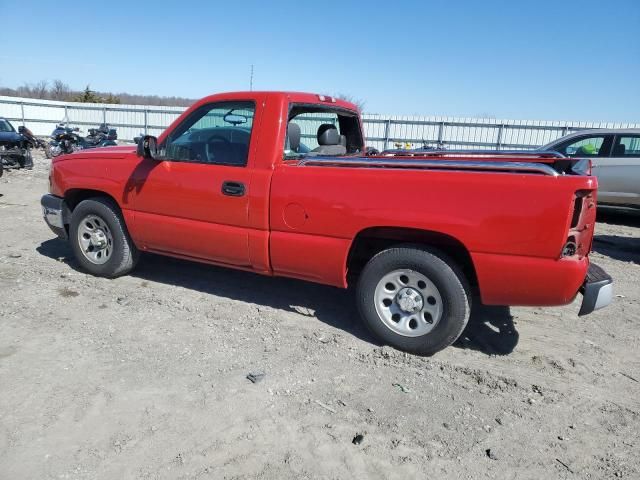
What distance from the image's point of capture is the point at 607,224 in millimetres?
9062

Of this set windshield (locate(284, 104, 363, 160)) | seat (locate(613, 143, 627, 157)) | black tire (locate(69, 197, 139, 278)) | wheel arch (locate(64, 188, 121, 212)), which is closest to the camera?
windshield (locate(284, 104, 363, 160))

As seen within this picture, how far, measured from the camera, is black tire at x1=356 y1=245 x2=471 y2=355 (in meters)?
3.43

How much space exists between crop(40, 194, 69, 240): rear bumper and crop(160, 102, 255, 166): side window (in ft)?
5.20

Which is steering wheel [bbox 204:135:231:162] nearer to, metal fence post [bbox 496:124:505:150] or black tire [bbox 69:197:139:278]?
black tire [bbox 69:197:139:278]

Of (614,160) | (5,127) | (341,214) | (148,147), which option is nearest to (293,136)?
(341,214)

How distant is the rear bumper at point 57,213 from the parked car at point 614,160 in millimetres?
7514

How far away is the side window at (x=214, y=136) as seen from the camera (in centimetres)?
412

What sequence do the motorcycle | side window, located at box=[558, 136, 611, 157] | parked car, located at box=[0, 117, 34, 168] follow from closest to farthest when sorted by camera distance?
Answer: side window, located at box=[558, 136, 611, 157] < parked car, located at box=[0, 117, 34, 168] < the motorcycle

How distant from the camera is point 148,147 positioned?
433 cm

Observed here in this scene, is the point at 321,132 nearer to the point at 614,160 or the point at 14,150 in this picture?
the point at 614,160

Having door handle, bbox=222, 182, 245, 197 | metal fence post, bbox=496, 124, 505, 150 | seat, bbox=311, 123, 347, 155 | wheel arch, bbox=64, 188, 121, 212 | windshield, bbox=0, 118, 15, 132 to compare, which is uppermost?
metal fence post, bbox=496, 124, 505, 150

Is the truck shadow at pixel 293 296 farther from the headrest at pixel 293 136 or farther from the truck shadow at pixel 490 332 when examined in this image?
the headrest at pixel 293 136

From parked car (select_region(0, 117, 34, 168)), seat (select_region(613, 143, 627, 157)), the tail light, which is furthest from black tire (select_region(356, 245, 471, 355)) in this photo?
parked car (select_region(0, 117, 34, 168))

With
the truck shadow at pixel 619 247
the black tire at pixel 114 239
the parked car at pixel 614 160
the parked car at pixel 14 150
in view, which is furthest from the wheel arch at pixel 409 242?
the parked car at pixel 14 150
